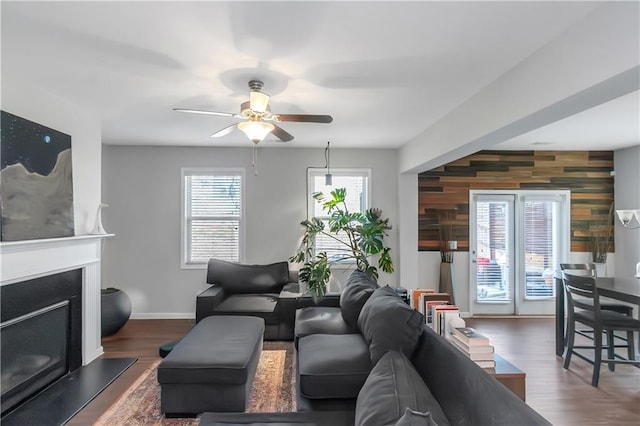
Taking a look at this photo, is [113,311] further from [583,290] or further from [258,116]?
[583,290]

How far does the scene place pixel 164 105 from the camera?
326 centimetres

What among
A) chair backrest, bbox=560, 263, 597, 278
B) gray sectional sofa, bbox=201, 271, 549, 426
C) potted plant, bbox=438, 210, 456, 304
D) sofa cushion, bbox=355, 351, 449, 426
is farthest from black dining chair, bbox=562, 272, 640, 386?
sofa cushion, bbox=355, 351, 449, 426

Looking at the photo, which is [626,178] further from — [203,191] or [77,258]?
[77,258]

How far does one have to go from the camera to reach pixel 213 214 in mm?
5250

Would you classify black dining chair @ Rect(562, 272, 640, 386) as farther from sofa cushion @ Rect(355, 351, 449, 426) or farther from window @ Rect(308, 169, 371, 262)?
window @ Rect(308, 169, 371, 262)

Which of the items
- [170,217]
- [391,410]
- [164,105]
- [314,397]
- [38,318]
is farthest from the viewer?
[170,217]

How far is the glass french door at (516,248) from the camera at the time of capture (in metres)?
5.34

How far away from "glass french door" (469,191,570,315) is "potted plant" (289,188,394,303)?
146cm

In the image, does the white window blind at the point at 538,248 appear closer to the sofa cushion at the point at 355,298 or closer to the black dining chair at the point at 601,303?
the black dining chair at the point at 601,303

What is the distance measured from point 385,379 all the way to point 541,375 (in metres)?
2.73

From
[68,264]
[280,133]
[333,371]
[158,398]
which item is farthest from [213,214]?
→ [333,371]

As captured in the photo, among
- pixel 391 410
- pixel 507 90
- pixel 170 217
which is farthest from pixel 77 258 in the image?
pixel 507 90

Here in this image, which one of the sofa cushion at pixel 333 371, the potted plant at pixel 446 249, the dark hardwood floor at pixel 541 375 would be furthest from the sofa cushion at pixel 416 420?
the potted plant at pixel 446 249

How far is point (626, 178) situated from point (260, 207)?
214 inches
